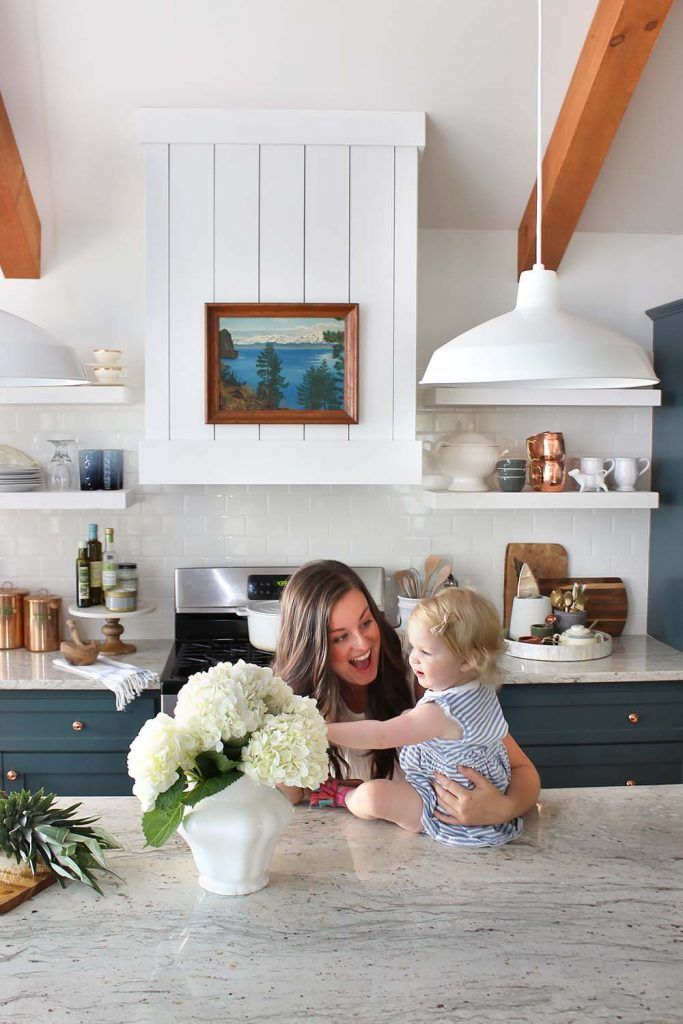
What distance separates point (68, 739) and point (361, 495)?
56.8 inches

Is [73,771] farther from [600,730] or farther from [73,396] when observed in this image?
[600,730]

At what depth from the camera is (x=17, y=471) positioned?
12.0ft

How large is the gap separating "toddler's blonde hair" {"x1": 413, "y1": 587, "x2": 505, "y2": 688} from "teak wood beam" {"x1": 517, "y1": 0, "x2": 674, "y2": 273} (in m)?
1.81

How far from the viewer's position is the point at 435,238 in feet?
13.0

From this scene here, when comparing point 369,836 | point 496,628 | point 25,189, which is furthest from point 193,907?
point 25,189

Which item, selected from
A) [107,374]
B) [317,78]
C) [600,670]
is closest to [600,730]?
[600,670]

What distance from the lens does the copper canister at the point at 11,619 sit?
12.3ft

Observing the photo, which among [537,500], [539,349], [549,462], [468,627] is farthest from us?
[549,462]

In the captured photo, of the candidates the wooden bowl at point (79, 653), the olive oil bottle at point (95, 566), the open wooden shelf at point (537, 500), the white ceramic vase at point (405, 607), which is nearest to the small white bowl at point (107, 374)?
the olive oil bottle at point (95, 566)

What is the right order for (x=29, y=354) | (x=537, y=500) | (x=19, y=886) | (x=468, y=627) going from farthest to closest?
(x=537, y=500)
(x=468, y=627)
(x=29, y=354)
(x=19, y=886)

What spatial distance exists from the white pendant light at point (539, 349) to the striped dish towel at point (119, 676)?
6.79ft

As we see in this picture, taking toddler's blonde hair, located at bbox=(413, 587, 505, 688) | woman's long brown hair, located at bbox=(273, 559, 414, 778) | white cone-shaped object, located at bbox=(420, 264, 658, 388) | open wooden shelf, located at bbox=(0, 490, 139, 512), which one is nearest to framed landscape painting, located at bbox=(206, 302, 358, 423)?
open wooden shelf, located at bbox=(0, 490, 139, 512)

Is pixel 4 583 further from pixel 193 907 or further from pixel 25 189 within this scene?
pixel 193 907

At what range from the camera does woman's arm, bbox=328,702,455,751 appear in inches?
75.1
